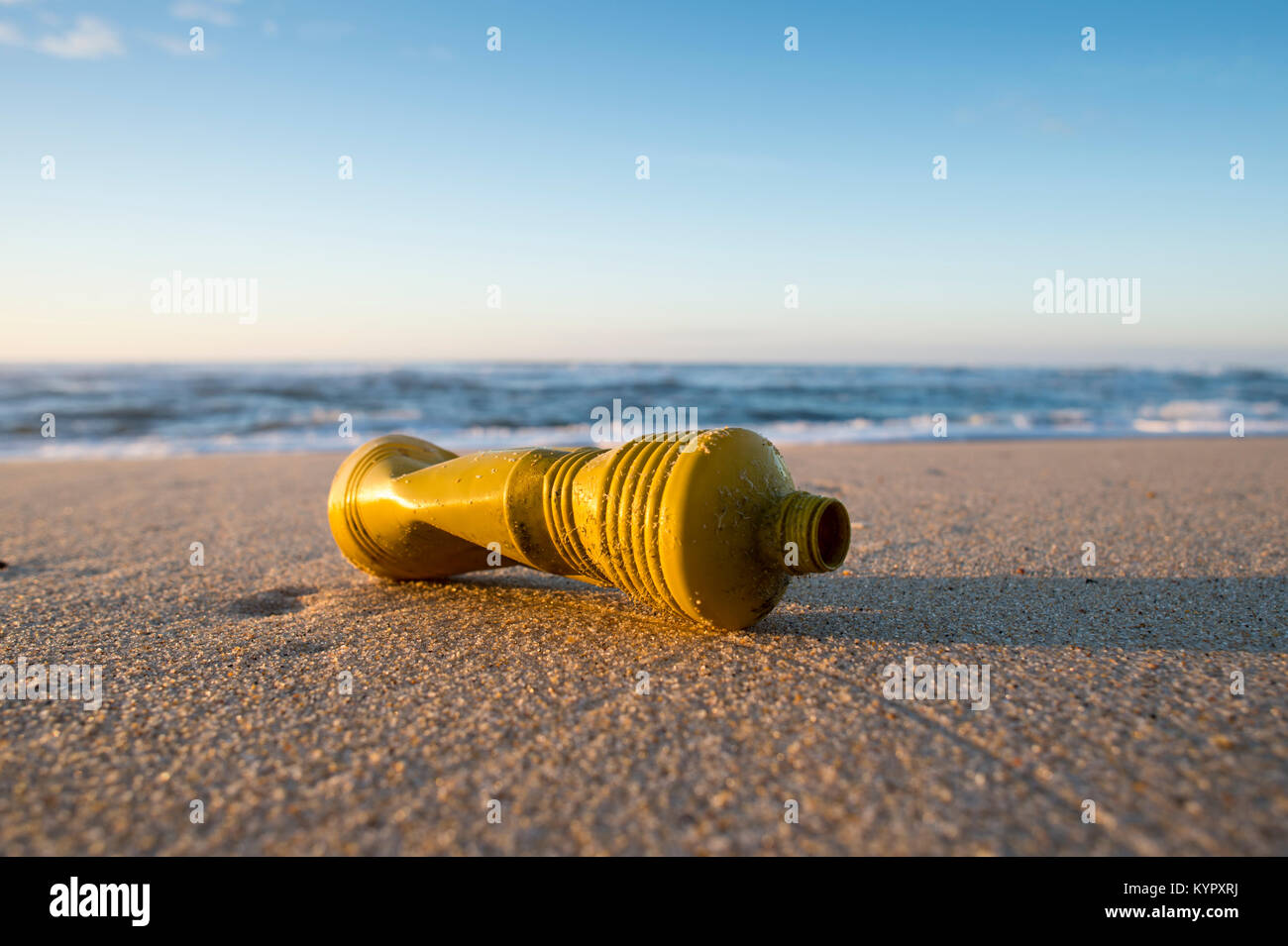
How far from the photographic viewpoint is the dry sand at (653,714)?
4.69 feet

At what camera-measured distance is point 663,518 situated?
204 centimetres

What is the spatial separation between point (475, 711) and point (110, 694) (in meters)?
0.94

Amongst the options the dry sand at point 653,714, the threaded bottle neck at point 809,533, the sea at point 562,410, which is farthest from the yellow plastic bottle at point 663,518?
the sea at point 562,410

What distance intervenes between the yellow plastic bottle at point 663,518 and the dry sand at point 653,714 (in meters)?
0.21

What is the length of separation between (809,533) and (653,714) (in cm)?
58

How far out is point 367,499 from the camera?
9.33ft

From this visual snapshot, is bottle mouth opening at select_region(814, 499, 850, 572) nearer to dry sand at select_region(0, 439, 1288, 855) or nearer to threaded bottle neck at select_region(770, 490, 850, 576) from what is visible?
threaded bottle neck at select_region(770, 490, 850, 576)

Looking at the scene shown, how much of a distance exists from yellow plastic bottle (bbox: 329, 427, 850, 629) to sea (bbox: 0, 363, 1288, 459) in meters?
6.68

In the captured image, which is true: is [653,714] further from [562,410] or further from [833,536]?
[562,410]

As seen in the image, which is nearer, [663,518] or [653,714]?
[653,714]

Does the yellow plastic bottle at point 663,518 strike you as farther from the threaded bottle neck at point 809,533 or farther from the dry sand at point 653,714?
the dry sand at point 653,714

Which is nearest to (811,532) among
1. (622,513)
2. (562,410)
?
(622,513)
